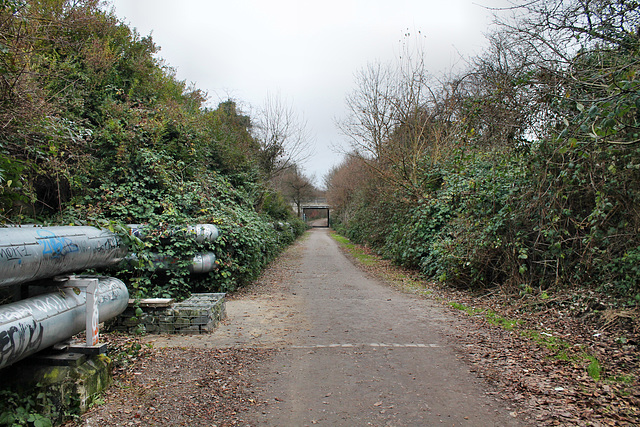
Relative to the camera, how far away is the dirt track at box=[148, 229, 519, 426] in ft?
12.1

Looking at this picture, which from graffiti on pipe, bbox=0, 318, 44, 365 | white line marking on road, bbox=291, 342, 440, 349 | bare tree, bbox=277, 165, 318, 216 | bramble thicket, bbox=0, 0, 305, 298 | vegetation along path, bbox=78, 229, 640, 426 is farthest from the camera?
bare tree, bbox=277, 165, 318, 216

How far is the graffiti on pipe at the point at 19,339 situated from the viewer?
303cm

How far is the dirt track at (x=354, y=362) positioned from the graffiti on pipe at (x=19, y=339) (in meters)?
1.92

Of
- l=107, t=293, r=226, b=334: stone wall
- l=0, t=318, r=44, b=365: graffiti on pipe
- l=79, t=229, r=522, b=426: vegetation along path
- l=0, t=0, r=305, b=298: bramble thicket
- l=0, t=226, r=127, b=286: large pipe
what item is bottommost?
l=79, t=229, r=522, b=426: vegetation along path

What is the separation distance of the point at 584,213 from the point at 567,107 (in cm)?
192

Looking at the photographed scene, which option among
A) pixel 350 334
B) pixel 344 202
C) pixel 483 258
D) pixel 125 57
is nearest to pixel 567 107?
pixel 483 258

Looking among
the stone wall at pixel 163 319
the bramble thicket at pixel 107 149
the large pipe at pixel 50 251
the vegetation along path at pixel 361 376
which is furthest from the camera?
the stone wall at pixel 163 319

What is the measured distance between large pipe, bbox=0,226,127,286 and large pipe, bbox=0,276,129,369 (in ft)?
0.73

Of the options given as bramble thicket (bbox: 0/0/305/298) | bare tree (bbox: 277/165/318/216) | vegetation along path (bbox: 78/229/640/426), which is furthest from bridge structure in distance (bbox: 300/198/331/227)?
vegetation along path (bbox: 78/229/640/426)

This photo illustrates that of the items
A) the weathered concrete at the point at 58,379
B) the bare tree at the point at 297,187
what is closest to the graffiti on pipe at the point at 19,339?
the weathered concrete at the point at 58,379

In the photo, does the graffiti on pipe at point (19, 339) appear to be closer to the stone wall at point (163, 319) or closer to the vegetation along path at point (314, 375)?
the vegetation along path at point (314, 375)

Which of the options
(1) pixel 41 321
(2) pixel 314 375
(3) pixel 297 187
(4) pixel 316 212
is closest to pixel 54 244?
(1) pixel 41 321

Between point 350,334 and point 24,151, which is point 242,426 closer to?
point 350,334

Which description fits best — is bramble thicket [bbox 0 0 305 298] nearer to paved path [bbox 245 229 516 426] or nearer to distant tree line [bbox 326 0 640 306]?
paved path [bbox 245 229 516 426]
